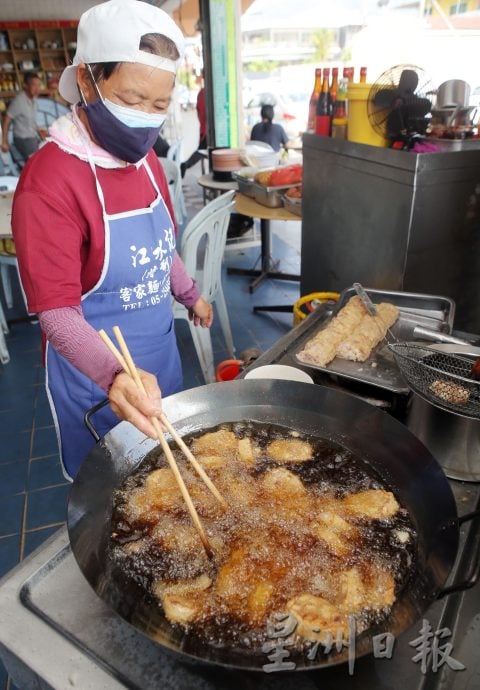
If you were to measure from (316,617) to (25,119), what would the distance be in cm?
988

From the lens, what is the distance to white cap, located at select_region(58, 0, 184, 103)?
4.41 ft

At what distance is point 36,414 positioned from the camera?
3.56 metres

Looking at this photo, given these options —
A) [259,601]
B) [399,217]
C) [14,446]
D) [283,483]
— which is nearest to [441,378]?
[283,483]

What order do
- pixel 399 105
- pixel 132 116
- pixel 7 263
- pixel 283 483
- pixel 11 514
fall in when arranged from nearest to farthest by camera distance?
pixel 283 483 < pixel 132 116 < pixel 399 105 < pixel 11 514 < pixel 7 263

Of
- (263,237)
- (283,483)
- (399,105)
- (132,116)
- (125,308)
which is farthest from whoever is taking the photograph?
(263,237)

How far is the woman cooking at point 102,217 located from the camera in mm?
1362

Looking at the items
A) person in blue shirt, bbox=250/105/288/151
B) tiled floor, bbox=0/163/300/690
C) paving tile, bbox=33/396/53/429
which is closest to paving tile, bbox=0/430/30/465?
tiled floor, bbox=0/163/300/690

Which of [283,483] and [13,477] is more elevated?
[283,483]

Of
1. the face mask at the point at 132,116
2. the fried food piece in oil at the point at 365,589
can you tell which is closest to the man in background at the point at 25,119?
the face mask at the point at 132,116

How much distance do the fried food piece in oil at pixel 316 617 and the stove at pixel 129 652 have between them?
88 millimetres

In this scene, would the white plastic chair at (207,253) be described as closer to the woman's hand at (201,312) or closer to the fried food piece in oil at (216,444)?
the woman's hand at (201,312)

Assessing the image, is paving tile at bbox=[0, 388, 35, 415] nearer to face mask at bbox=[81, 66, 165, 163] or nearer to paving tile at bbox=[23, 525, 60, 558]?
paving tile at bbox=[23, 525, 60, 558]

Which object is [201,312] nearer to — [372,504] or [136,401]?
[136,401]

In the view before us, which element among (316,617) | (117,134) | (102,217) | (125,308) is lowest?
(316,617)
